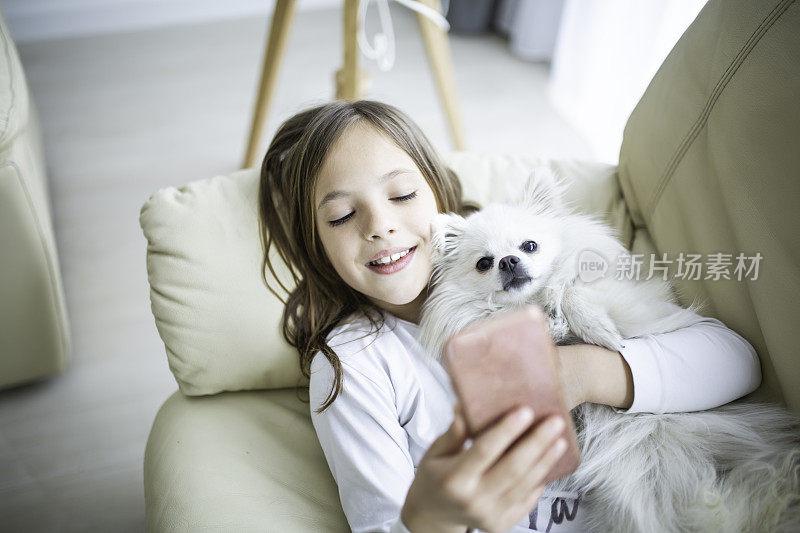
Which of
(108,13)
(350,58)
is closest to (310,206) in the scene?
(350,58)

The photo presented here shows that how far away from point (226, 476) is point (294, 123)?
75cm

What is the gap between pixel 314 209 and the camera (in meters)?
1.12

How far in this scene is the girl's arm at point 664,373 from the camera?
910 millimetres

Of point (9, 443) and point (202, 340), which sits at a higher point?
point (202, 340)

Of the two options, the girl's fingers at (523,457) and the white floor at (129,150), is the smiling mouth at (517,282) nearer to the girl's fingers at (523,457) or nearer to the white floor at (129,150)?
the girl's fingers at (523,457)

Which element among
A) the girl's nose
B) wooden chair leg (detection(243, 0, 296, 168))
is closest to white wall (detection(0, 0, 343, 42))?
wooden chair leg (detection(243, 0, 296, 168))

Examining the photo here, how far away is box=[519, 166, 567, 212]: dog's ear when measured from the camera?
1.08 metres

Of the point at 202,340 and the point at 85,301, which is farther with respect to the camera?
the point at 85,301

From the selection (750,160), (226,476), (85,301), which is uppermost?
(750,160)

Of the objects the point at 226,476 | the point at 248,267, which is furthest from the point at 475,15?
the point at 226,476

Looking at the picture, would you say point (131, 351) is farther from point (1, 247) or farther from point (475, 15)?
point (475, 15)

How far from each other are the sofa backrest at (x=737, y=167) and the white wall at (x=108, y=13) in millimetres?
3115

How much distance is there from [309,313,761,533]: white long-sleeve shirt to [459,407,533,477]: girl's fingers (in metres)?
0.21

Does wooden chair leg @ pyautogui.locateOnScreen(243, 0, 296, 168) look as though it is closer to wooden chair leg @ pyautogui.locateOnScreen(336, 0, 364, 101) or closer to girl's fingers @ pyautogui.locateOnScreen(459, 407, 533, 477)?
wooden chair leg @ pyautogui.locateOnScreen(336, 0, 364, 101)
